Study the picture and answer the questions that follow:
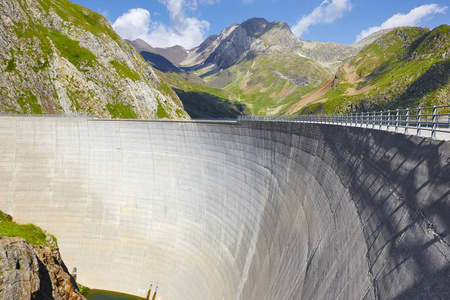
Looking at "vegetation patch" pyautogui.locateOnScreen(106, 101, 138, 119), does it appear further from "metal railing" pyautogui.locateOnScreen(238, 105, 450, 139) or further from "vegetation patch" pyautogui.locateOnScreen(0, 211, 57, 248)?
"metal railing" pyautogui.locateOnScreen(238, 105, 450, 139)

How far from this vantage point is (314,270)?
1184 cm

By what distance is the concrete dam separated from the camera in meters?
6.69

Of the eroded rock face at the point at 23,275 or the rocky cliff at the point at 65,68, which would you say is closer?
the eroded rock face at the point at 23,275

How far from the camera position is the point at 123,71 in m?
76.3

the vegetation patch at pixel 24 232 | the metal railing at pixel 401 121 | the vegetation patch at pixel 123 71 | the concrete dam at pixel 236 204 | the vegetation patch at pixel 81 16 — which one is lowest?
the vegetation patch at pixel 24 232

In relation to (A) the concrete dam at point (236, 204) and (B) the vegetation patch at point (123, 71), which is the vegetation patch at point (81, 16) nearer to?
(B) the vegetation patch at point (123, 71)

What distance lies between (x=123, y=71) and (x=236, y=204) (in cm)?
6077

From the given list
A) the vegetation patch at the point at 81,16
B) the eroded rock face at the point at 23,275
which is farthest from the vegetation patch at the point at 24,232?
the vegetation patch at the point at 81,16

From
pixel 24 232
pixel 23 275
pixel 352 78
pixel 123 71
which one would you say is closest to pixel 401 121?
pixel 23 275

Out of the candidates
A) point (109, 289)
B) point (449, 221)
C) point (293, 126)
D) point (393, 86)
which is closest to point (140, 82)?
point (109, 289)

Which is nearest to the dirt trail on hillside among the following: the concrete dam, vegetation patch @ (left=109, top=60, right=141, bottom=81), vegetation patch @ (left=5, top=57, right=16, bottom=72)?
vegetation patch @ (left=109, top=60, right=141, bottom=81)

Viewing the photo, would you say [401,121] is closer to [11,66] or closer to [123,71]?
[11,66]

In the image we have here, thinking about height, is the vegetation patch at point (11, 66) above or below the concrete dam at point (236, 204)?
above

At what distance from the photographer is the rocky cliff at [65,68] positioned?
180ft
